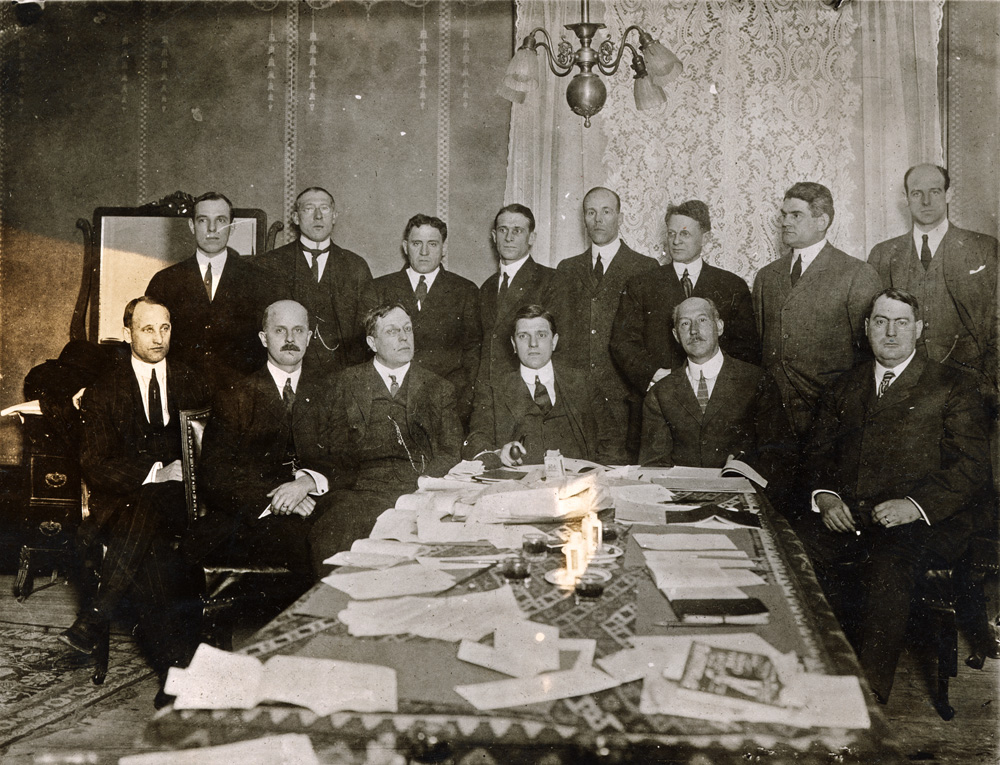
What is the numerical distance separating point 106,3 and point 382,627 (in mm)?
4270

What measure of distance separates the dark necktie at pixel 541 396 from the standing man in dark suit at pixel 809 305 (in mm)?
1233

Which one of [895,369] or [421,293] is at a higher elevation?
[421,293]

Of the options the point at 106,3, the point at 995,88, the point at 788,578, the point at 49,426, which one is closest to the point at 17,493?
the point at 49,426

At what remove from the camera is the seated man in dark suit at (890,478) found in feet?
9.11

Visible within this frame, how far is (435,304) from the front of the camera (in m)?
4.16

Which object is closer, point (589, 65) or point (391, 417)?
point (589, 65)

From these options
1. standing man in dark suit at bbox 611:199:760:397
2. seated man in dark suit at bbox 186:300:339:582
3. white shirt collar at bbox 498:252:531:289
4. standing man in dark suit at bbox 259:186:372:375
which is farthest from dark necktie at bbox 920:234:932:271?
seated man in dark suit at bbox 186:300:339:582

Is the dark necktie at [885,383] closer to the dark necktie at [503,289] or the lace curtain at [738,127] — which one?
the lace curtain at [738,127]

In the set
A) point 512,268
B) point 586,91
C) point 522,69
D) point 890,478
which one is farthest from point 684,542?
point 512,268

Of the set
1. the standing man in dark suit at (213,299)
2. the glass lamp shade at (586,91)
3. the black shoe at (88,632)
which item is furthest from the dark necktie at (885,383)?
the black shoe at (88,632)

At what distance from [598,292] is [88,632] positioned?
8.91 ft

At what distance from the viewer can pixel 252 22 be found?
437 centimetres

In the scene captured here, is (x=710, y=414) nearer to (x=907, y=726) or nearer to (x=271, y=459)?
(x=907, y=726)

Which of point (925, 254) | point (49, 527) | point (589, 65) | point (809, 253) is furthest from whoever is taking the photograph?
point (809, 253)
